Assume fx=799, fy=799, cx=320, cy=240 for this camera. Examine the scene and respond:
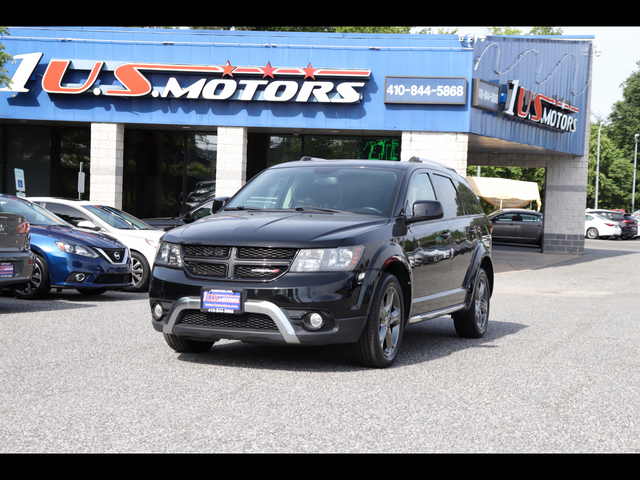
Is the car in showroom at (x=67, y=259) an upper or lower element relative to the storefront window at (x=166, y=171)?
lower

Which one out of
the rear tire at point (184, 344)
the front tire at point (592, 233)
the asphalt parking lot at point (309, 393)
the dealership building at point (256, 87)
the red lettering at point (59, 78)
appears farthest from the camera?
the front tire at point (592, 233)

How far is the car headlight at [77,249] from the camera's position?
38.1 ft

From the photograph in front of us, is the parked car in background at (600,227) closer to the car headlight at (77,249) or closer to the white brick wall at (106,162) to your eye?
the white brick wall at (106,162)

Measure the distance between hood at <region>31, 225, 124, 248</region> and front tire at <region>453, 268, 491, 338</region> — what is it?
5.73 meters

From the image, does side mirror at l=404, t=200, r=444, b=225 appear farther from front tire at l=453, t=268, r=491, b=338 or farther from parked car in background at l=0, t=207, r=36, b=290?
parked car in background at l=0, t=207, r=36, b=290

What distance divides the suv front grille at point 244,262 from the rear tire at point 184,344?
82cm

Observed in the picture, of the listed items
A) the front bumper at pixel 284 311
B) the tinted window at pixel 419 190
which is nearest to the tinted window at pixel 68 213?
the tinted window at pixel 419 190

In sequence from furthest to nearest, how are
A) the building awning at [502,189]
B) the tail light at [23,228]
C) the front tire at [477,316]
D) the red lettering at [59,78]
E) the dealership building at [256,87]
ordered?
the building awning at [502,189] → the red lettering at [59,78] → the dealership building at [256,87] → the tail light at [23,228] → the front tire at [477,316]

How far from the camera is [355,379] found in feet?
20.6

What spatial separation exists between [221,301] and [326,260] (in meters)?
0.88
